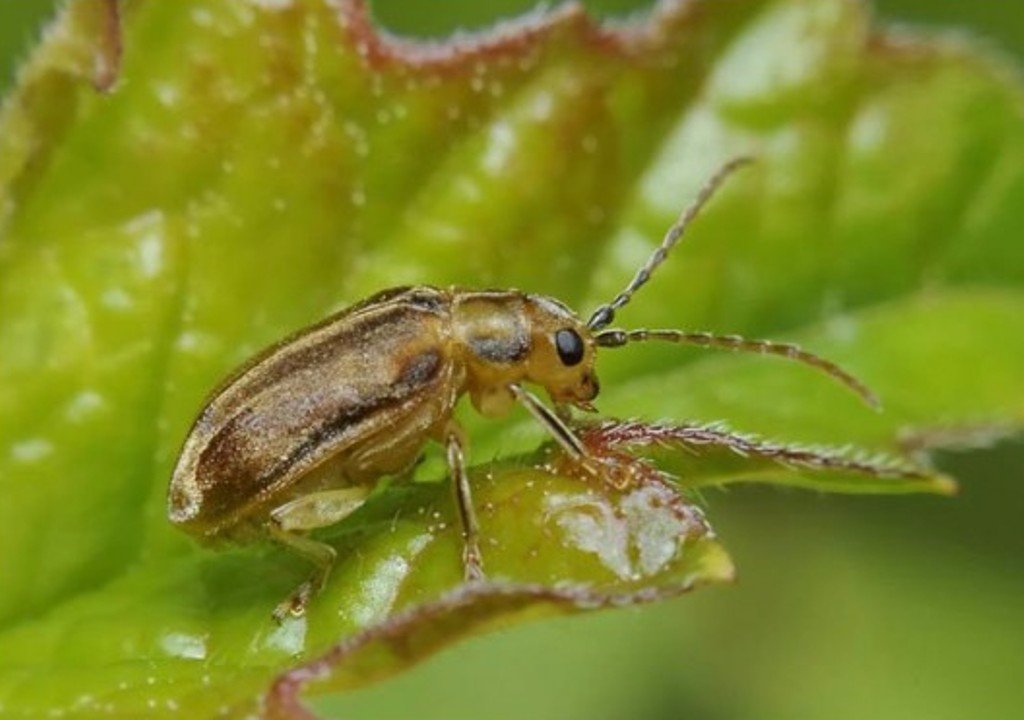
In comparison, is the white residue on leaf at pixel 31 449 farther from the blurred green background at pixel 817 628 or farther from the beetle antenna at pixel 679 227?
the blurred green background at pixel 817 628

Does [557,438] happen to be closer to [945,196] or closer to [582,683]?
[945,196]

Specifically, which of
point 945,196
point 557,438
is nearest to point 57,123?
point 557,438

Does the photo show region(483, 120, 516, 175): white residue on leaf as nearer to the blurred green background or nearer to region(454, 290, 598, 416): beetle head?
region(454, 290, 598, 416): beetle head

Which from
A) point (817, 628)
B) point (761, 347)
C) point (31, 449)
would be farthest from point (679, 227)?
point (817, 628)

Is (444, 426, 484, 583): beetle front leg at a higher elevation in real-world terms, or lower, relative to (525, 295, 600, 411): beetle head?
lower

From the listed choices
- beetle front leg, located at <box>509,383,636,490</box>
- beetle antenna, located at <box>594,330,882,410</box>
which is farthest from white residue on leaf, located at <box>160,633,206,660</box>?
beetle antenna, located at <box>594,330,882,410</box>

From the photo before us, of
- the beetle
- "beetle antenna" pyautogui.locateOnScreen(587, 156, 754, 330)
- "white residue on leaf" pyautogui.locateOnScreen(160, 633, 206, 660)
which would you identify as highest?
"beetle antenna" pyautogui.locateOnScreen(587, 156, 754, 330)
